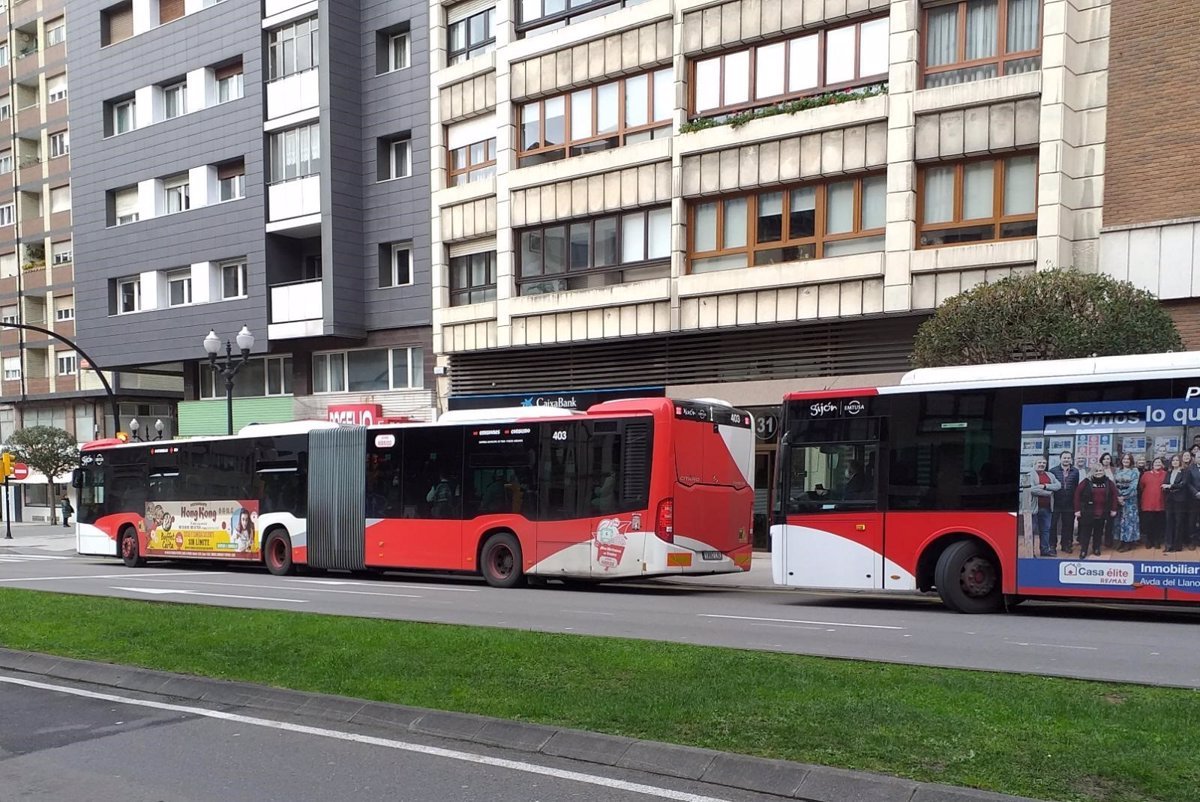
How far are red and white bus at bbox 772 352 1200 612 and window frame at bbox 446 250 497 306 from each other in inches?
625

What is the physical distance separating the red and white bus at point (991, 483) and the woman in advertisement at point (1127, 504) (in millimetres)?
15

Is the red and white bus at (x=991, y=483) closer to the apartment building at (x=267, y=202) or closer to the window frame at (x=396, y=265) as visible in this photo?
the apartment building at (x=267, y=202)

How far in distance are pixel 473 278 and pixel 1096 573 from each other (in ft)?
68.4

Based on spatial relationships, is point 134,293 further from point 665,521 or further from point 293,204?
point 665,521

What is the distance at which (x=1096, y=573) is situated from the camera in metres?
12.8

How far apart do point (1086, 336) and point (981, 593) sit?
16.5 ft

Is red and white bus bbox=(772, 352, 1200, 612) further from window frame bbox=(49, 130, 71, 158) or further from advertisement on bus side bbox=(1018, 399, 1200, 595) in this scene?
window frame bbox=(49, 130, 71, 158)

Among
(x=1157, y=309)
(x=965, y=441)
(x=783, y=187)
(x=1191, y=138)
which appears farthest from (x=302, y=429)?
(x=1191, y=138)

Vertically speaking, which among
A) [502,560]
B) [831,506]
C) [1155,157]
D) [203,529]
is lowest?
[203,529]

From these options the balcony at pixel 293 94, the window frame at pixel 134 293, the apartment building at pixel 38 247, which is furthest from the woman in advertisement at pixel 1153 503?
the apartment building at pixel 38 247

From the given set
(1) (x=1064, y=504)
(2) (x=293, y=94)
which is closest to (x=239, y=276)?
(2) (x=293, y=94)

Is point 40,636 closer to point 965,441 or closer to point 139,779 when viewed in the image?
point 139,779

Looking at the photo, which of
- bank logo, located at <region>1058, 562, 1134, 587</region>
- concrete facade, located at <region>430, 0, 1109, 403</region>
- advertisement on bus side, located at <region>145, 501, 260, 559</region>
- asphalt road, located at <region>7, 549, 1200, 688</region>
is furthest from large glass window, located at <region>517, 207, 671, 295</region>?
bank logo, located at <region>1058, 562, 1134, 587</region>

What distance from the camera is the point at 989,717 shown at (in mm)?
6586
